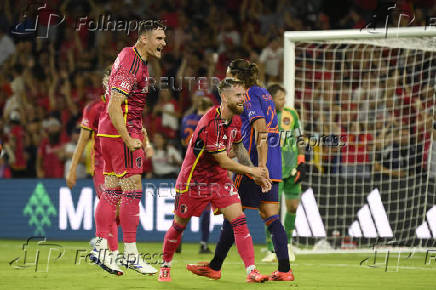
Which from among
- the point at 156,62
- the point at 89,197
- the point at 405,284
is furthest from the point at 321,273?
the point at 156,62

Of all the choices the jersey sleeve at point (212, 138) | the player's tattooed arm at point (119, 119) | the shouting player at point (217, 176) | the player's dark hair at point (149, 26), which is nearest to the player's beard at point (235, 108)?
the shouting player at point (217, 176)

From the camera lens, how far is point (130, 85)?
6.65 meters

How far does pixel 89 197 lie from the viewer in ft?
40.9

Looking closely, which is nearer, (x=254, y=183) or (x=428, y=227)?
(x=254, y=183)

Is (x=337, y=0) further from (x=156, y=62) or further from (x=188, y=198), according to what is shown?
(x=188, y=198)

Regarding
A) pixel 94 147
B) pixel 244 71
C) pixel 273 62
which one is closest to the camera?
pixel 244 71

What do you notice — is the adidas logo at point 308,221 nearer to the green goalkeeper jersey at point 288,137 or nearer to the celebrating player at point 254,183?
the green goalkeeper jersey at point 288,137

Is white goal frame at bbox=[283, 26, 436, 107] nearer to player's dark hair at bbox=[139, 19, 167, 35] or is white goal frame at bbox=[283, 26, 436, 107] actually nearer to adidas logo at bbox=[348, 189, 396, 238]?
adidas logo at bbox=[348, 189, 396, 238]

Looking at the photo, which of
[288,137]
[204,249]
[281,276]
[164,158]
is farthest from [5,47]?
[281,276]

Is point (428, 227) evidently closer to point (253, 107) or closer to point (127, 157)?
point (253, 107)

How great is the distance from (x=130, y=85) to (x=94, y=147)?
8.25 ft

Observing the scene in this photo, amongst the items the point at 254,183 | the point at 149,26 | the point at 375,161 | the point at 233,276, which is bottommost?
the point at 233,276

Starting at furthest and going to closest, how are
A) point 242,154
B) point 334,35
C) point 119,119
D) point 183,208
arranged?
point 334,35 < point 242,154 < point 183,208 < point 119,119

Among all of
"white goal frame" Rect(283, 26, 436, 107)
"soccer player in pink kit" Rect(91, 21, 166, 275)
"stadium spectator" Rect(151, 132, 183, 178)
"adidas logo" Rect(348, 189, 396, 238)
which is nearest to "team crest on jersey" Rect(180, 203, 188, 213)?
"soccer player in pink kit" Rect(91, 21, 166, 275)
